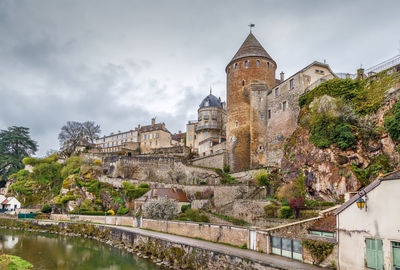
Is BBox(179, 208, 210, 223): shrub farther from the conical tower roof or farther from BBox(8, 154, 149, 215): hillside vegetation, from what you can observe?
the conical tower roof

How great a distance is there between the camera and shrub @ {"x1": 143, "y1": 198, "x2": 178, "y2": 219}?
92.3 ft

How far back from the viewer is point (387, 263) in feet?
31.9

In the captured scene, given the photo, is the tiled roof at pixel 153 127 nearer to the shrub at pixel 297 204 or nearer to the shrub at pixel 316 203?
the shrub at pixel 297 204

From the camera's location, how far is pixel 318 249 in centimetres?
1221

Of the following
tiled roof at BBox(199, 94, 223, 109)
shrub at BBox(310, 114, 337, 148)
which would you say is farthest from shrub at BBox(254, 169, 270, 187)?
tiled roof at BBox(199, 94, 223, 109)

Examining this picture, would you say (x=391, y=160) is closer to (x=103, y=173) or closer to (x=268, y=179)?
(x=268, y=179)

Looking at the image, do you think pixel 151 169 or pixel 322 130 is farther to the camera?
pixel 151 169

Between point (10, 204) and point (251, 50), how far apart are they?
38733 millimetres

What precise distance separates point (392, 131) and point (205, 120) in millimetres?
33425

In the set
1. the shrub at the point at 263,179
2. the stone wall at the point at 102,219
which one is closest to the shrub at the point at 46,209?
the stone wall at the point at 102,219

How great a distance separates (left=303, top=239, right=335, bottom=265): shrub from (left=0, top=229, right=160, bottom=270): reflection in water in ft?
31.7

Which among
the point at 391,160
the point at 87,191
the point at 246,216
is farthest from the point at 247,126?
the point at 87,191

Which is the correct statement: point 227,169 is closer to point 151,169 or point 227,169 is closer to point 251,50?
point 151,169

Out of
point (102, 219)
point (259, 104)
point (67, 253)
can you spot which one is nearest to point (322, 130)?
point (259, 104)
